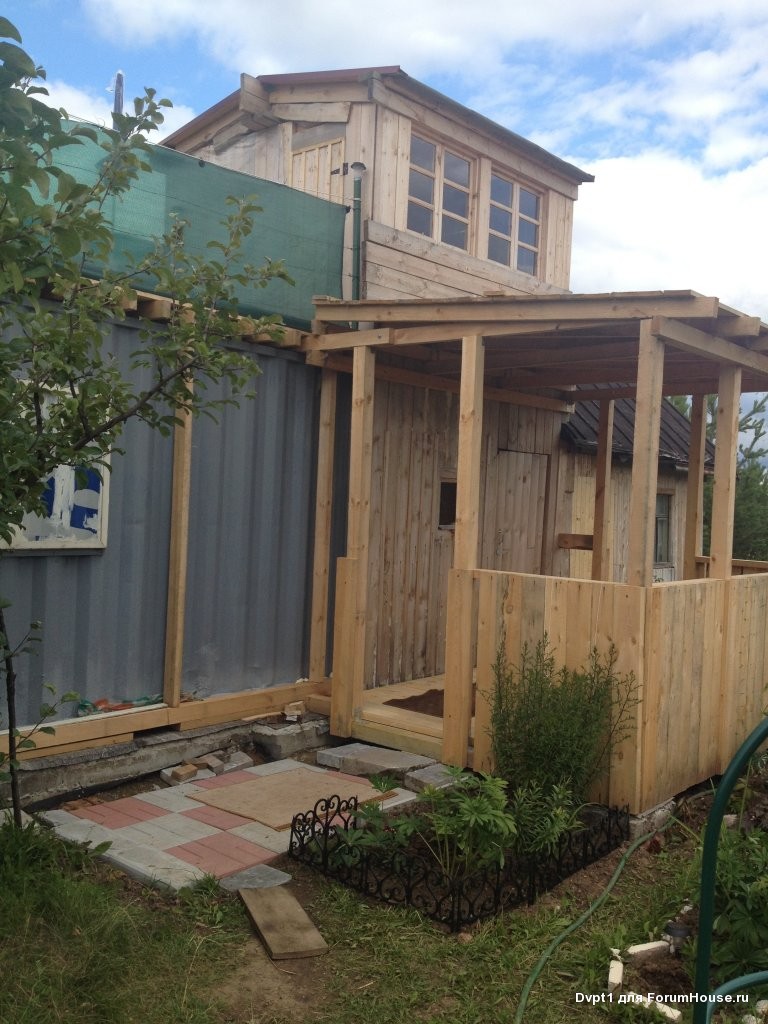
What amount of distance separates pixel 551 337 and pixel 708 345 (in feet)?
4.12

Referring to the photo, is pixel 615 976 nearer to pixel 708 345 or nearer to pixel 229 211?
pixel 708 345

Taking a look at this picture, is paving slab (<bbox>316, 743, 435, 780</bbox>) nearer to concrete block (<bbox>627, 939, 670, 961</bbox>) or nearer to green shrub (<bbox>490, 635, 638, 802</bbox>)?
green shrub (<bbox>490, 635, 638, 802</bbox>)

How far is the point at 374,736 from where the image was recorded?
7039 mm

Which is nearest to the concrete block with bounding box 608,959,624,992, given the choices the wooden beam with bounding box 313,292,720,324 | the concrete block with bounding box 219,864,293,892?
the concrete block with bounding box 219,864,293,892

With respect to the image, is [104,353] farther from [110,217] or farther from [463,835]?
[463,835]

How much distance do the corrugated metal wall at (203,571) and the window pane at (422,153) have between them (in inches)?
99.8

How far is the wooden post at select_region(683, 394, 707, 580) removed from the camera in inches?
349

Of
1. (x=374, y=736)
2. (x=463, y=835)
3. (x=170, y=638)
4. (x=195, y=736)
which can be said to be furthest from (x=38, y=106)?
(x=374, y=736)

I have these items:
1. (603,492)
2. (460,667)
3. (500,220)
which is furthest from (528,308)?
(603,492)

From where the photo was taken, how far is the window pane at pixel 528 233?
9.93 metres

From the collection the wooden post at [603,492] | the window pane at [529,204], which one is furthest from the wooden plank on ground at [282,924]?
the window pane at [529,204]

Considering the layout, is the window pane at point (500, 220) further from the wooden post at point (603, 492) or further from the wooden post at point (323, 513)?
the wooden post at point (323, 513)

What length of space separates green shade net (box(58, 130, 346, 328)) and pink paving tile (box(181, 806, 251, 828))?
11.6 ft

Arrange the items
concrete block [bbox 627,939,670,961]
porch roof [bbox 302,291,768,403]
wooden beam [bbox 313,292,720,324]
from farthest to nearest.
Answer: porch roof [bbox 302,291,768,403] → wooden beam [bbox 313,292,720,324] → concrete block [bbox 627,939,670,961]
